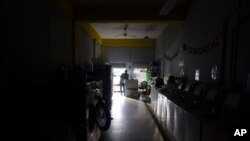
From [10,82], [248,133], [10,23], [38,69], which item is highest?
[10,23]

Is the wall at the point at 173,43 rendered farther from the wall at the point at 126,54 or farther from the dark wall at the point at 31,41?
the dark wall at the point at 31,41

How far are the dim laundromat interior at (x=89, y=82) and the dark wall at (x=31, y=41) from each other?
0.04ft

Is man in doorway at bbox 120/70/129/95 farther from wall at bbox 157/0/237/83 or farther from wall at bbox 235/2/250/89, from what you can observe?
wall at bbox 235/2/250/89

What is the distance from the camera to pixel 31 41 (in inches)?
91.7

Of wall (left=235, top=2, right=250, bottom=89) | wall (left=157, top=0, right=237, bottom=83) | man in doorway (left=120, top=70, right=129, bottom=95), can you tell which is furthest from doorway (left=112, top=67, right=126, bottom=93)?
wall (left=235, top=2, right=250, bottom=89)

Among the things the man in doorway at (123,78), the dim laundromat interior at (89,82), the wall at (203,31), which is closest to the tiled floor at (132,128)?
the dim laundromat interior at (89,82)

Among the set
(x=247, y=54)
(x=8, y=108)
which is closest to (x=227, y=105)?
(x=247, y=54)

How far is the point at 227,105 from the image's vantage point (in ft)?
6.89

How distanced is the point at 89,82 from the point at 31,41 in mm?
1384

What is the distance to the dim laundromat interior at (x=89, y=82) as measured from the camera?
1.85 metres

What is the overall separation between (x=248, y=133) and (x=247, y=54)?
1.06 m

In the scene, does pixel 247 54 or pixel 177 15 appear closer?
pixel 247 54

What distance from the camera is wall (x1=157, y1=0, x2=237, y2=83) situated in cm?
274

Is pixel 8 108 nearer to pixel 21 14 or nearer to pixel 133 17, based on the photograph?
pixel 21 14
